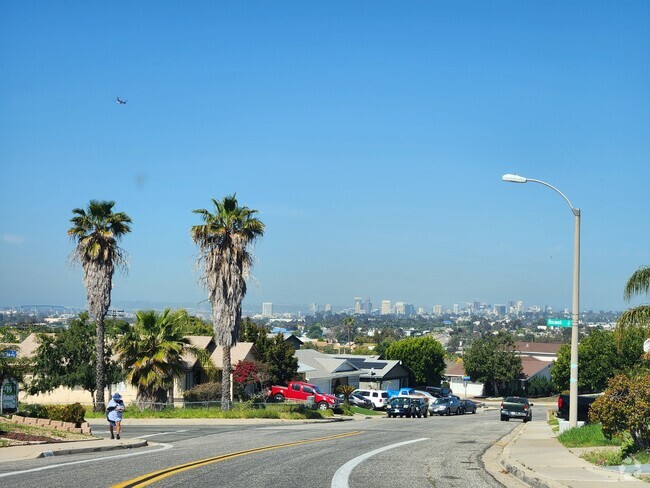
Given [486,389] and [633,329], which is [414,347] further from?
[633,329]

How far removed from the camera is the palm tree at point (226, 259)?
44.0 m

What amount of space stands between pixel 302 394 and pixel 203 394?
459 inches

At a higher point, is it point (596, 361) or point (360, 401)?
point (596, 361)

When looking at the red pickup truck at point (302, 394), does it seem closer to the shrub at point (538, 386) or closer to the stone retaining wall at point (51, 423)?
the stone retaining wall at point (51, 423)

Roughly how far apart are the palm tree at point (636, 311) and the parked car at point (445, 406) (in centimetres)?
3345

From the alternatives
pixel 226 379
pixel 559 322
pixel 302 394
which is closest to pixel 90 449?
pixel 559 322

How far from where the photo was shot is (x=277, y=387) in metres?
61.2

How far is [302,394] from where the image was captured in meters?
59.2

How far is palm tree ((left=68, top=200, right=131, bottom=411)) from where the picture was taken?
4434cm

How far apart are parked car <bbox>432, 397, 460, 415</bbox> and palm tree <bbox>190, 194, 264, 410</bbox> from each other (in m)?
20.3

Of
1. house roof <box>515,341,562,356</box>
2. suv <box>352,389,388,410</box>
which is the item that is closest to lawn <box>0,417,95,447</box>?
suv <box>352,389,388,410</box>

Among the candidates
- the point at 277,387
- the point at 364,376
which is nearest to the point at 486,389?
the point at 364,376

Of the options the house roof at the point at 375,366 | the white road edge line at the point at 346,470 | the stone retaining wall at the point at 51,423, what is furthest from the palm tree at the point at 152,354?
the house roof at the point at 375,366

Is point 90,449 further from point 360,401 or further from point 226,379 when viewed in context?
point 360,401
